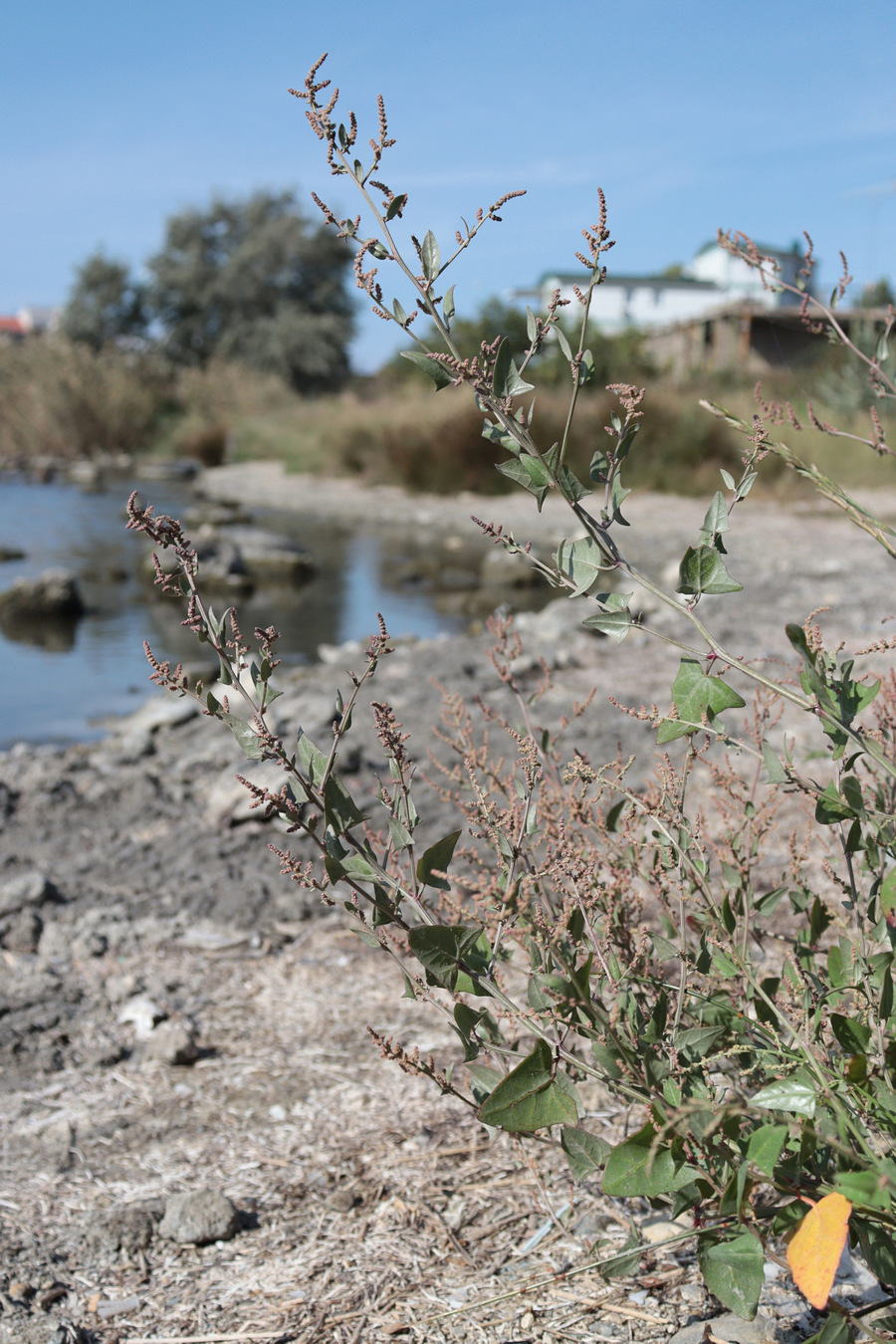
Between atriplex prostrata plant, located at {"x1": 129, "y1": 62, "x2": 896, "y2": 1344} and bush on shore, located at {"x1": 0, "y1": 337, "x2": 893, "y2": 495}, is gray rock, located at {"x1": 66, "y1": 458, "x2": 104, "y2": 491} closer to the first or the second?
bush on shore, located at {"x1": 0, "y1": 337, "x2": 893, "y2": 495}

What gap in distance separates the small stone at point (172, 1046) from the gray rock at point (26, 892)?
34.3 inches

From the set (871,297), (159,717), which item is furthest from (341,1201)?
(871,297)

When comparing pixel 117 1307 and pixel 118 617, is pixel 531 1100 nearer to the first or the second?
pixel 117 1307

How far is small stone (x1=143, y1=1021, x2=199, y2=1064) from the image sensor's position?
2.21 m

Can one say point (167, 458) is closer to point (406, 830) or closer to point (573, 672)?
point (573, 672)

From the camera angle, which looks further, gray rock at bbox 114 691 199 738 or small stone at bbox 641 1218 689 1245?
gray rock at bbox 114 691 199 738

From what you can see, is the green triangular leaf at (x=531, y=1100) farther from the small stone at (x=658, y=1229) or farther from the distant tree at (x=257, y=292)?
the distant tree at (x=257, y=292)

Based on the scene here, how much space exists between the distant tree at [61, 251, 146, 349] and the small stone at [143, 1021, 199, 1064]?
1741 inches

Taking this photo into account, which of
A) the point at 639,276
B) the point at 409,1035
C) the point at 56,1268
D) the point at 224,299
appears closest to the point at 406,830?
the point at 56,1268

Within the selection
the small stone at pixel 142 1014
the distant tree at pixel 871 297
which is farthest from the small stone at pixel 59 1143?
the distant tree at pixel 871 297

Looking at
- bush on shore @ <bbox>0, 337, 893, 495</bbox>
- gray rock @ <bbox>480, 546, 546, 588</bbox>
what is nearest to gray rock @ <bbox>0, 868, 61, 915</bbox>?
gray rock @ <bbox>480, 546, 546, 588</bbox>

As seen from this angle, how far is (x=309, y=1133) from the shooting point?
1.93 meters

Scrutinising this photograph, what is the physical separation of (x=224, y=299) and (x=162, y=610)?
113 ft

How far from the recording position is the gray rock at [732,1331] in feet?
4.16
